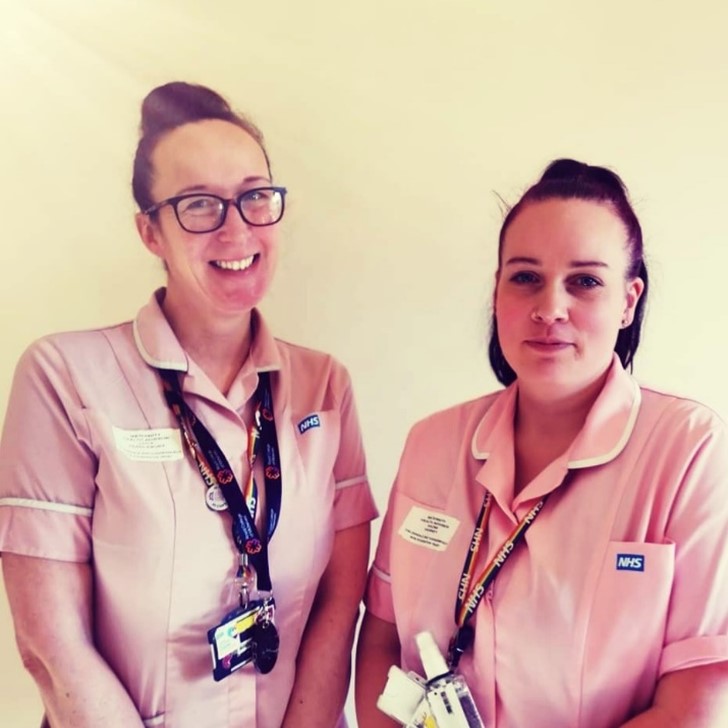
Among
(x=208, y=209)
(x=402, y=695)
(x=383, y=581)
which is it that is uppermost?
(x=208, y=209)

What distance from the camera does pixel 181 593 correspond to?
1305mm

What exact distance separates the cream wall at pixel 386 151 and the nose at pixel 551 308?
1.85ft

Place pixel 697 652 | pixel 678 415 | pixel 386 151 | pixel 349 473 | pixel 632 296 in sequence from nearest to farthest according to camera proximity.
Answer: pixel 697 652
pixel 678 415
pixel 632 296
pixel 349 473
pixel 386 151

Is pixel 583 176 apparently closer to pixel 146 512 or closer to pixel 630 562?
pixel 630 562

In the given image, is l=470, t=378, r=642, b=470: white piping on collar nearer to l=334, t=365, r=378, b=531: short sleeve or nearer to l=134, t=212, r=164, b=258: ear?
l=334, t=365, r=378, b=531: short sleeve

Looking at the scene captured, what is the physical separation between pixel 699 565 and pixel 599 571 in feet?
0.50

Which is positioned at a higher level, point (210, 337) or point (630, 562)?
point (210, 337)

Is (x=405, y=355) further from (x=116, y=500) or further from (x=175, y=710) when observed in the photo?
(x=175, y=710)

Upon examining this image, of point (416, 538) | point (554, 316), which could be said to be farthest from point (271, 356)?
point (554, 316)

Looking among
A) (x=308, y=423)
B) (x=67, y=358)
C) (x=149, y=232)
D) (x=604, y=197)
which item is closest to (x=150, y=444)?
(x=67, y=358)

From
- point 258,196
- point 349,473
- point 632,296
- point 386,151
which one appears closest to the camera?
point 632,296

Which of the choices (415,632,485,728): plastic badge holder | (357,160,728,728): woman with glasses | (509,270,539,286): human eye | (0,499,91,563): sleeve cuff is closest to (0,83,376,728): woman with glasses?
(0,499,91,563): sleeve cuff

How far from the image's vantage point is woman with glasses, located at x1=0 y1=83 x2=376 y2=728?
4.14 ft

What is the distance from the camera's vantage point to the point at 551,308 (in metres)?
1.22
